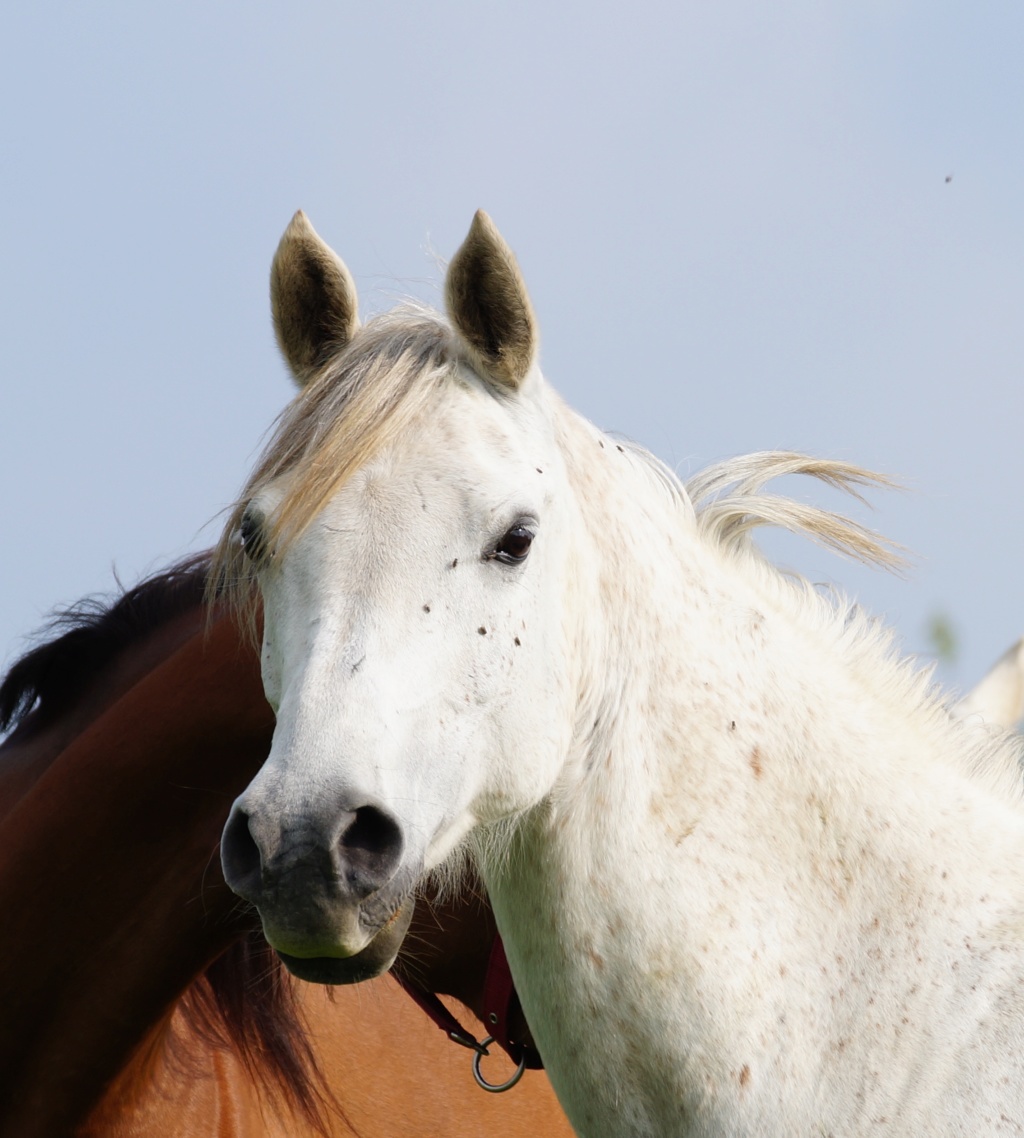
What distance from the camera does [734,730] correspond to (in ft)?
8.60

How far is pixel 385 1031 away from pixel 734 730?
1951mm

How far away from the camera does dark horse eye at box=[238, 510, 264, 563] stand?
2.58 m

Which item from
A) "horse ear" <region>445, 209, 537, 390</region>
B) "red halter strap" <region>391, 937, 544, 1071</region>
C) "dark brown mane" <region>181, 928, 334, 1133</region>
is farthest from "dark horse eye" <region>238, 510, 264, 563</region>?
"dark brown mane" <region>181, 928, 334, 1133</region>

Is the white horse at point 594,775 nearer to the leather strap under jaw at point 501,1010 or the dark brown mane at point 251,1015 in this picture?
the leather strap under jaw at point 501,1010

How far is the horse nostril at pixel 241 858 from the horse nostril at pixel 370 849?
0.15m

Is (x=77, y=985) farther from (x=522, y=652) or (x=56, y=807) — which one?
(x=522, y=652)

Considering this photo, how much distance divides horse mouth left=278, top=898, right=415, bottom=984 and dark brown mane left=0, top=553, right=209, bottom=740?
156 centimetres

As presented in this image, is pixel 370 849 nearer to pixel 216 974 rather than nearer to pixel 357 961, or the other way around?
pixel 357 961

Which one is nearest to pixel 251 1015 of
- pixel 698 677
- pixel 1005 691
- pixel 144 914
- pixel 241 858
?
pixel 144 914

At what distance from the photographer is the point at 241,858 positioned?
86.0 inches

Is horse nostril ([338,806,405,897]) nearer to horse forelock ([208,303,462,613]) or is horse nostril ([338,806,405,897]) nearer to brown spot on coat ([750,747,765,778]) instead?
horse forelock ([208,303,462,613])

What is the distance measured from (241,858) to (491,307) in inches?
48.2

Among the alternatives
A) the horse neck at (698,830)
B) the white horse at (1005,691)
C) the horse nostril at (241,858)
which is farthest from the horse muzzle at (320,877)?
the white horse at (1005,691)

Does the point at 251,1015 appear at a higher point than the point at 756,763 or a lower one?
lower
